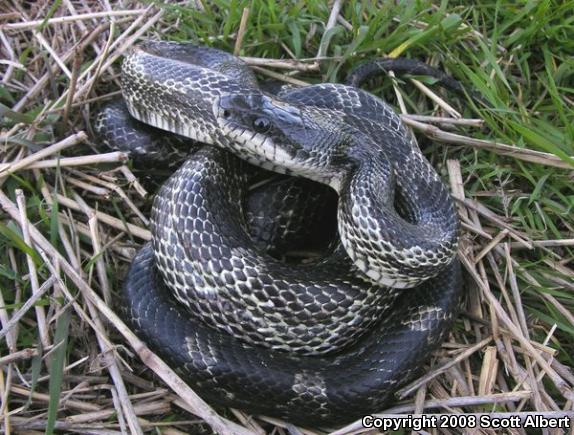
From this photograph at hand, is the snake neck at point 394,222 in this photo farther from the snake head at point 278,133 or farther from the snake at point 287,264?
the snake head at point 278,133

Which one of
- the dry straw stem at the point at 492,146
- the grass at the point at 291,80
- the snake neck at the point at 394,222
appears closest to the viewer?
the grass at the point at 291,80

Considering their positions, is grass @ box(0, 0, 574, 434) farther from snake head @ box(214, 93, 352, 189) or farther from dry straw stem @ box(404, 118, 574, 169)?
snake head @ box(214, 93, 352, 189)

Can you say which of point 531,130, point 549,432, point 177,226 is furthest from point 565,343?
point 177,226

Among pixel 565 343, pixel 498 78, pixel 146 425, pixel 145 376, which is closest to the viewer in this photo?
pixel 146 425

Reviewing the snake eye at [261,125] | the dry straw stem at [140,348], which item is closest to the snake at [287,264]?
the snake eye at [261,125]

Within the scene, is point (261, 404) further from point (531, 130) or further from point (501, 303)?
point (531, 130)
